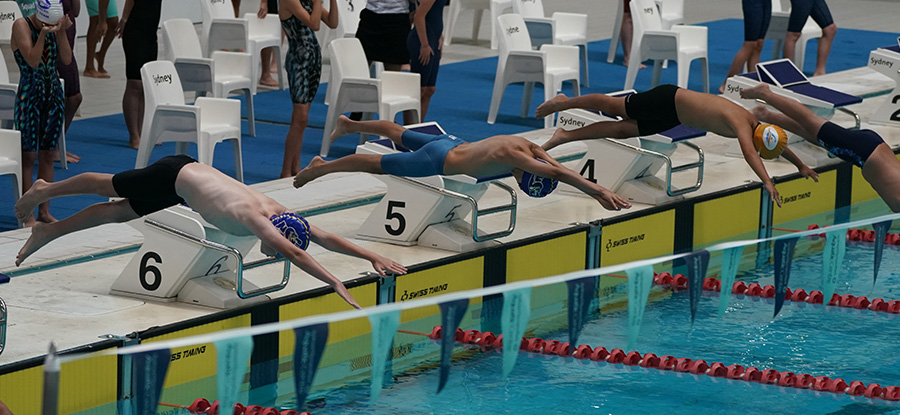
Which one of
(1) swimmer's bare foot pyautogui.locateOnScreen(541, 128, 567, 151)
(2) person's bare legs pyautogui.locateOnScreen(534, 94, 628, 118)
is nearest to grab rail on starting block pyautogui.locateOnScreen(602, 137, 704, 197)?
(2) person's bare legs pyautogui.locateOnScreen(534, 94, 628, 118)

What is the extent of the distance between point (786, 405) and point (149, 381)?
290 centimetres

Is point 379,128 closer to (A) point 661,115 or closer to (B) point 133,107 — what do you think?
(A) point 661,115

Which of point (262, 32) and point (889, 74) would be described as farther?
point (262, 32)

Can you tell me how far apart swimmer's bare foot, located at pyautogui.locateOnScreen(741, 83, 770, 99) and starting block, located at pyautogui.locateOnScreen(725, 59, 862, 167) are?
1072 millimetres

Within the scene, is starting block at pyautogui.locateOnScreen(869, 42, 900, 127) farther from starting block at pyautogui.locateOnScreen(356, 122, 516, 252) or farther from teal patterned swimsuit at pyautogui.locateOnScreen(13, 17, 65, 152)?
teal patterned swimsuit at pyautogui.locateOnScreen(13, 17, 65, 152)

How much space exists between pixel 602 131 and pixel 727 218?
1.39 meters

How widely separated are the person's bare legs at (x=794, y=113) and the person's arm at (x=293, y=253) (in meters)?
3.44

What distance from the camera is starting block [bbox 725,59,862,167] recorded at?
8.66 m

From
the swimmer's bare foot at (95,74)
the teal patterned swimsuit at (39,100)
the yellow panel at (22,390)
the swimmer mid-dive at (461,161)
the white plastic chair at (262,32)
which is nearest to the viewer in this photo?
the yellow panel at (22,390)

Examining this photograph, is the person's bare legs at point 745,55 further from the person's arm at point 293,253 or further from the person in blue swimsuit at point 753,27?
the person's arm at point 293,253

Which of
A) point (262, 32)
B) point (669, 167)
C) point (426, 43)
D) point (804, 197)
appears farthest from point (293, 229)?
point (262, 32)

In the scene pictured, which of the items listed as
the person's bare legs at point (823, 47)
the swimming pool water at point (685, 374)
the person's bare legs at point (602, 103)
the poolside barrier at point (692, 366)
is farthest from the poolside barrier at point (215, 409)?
the person's bare legs at point (823, 47)

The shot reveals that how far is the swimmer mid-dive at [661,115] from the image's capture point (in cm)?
666

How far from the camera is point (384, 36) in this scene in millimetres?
8992
